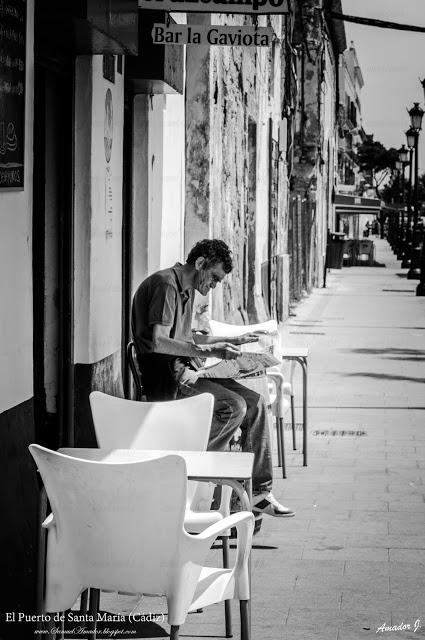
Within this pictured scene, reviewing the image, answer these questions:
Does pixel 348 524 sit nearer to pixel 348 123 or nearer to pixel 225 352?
pixel 225 352

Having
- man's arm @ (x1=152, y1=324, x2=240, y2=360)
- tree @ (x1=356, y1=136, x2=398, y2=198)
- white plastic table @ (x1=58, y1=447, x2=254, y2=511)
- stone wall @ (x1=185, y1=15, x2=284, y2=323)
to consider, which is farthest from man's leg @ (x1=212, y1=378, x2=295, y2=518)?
tree @ (x1=356, y1=136, x2=398, y2=198)

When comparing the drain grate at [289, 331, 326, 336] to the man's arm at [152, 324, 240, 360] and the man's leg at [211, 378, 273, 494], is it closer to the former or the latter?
the man's leg at [211, 378, 273, 494]

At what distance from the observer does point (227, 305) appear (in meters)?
15.3

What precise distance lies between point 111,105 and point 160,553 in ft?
15.2

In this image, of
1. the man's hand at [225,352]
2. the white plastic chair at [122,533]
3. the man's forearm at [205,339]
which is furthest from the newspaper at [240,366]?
the white plastic chair at [122,533]

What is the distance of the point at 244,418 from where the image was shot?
7504mm

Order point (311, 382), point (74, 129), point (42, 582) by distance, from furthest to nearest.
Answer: point (311, 382), point (74, 129), point (42, 582)

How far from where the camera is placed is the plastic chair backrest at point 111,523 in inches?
169

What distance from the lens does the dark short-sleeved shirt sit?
744 centimetres

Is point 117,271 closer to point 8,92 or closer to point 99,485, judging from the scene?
point 8,92

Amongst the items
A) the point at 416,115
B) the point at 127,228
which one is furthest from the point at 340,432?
the point at 416,115

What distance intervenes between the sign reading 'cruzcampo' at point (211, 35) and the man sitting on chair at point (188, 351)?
1556 mm

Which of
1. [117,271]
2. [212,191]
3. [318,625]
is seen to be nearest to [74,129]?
[117,271]

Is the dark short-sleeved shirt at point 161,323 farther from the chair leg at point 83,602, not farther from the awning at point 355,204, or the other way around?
the awning at point 355,204
